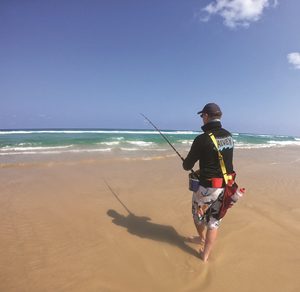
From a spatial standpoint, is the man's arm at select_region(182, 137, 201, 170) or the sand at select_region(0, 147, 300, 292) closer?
the sand at select_region(0, 147, 300, 292)

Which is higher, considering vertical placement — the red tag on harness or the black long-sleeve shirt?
the black long-sleeve shirt

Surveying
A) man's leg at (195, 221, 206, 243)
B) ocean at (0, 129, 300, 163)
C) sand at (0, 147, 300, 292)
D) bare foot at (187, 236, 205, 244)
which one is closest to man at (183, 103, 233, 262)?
man's leg at (195, 221, 206, 243)

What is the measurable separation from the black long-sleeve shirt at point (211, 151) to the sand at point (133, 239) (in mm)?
1178

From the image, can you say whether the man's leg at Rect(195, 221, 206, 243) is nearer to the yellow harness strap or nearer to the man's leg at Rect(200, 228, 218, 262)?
the man's leg at Rect(200, 228, 218, 262)

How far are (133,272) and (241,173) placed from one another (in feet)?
22.6

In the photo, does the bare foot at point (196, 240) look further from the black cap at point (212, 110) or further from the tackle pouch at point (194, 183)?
the black cap at point (212, 110)

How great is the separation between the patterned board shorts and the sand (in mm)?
503

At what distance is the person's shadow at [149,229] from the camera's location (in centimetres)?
400

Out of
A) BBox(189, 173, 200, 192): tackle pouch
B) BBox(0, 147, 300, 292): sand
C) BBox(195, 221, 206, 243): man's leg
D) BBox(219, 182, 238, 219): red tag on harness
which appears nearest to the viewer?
BBox(0, 147, 300, 292): sand

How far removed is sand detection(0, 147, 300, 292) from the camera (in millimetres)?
3053

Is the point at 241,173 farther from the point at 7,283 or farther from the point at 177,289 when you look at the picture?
the point at 7,283

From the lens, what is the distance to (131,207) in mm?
5445

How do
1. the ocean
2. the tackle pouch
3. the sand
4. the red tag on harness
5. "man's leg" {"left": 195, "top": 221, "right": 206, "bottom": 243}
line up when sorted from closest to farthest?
the sand → the red tag on harness → the tackle pouch → "man's leg" {"left": 195, "top": 221, "right": 206, "bottom": 243} → the ocean

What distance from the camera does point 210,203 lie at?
3.47 metres
